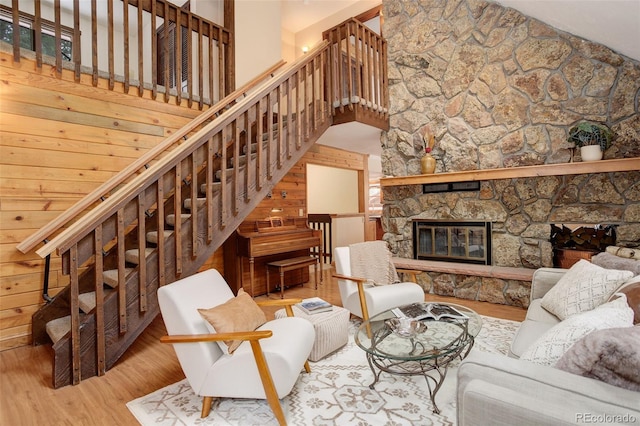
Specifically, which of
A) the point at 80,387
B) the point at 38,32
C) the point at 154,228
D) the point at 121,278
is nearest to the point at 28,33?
the point at 38,32

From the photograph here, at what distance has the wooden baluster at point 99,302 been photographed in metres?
2.32

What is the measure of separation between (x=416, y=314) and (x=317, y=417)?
103cm

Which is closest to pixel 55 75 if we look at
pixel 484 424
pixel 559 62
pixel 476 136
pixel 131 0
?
pixel 131 0

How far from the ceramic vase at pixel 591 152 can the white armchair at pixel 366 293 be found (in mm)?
2178

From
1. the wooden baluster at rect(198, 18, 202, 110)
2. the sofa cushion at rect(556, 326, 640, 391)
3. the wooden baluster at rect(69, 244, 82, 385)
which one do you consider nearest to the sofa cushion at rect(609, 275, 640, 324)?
the sofa cushion at rect(556, 326, 640, 391)

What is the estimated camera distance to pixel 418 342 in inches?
81.8

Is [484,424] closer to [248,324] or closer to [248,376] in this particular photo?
[248,376]

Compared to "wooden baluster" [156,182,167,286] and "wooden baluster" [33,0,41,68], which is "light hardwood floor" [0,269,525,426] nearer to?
"wooden baluster" [156,182,167,286]

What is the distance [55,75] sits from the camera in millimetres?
3057

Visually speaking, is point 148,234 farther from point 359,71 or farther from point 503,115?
point 503,115

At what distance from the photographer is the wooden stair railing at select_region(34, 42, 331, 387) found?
89.9 inches

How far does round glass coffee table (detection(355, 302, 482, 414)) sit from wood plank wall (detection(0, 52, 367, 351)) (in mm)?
2906

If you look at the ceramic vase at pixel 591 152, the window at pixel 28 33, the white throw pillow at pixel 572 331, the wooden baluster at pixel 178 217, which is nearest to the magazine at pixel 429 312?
the white throw pillow at pixel 572 331

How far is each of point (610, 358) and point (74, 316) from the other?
280 cm
